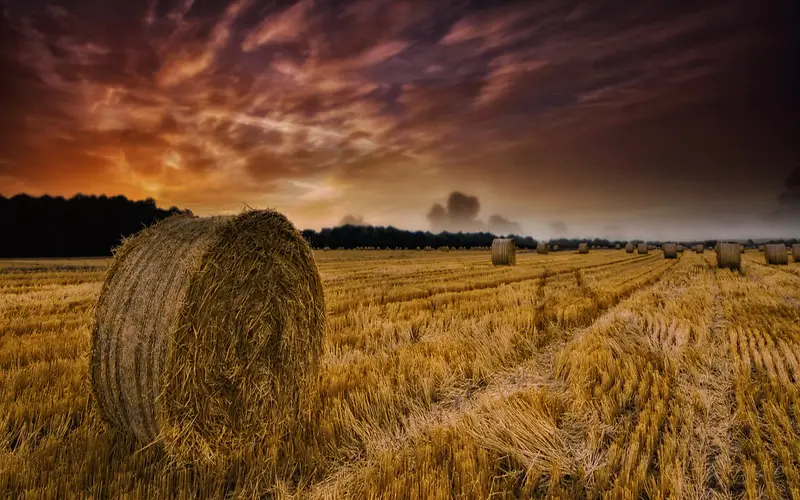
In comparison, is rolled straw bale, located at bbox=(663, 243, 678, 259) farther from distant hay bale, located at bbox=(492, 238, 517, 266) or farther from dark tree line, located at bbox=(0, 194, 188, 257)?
dark tree line, located at bbox=(0, 194, 188, 257)

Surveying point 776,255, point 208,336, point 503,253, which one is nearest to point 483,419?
point 208,336

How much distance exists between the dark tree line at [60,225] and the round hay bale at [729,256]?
46.5 metres

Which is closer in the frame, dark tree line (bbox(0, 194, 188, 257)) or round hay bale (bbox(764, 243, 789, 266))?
round hay bale (bbox(764, 243, 789, 266))

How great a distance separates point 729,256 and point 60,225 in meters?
62.4

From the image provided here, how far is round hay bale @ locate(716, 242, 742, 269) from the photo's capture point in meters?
23.3

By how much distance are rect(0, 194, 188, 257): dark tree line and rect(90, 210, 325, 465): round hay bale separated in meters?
46.1

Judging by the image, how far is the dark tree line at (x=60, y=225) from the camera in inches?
1914

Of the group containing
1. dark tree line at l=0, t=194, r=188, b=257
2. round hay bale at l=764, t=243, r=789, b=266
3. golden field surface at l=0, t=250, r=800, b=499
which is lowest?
golden field surface at l=0, t=250, r=800, b=499

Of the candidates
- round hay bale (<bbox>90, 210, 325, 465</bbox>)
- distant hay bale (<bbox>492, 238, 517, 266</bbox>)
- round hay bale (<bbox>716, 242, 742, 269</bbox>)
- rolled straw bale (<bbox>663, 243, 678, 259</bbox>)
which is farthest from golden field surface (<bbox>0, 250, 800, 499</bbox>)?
rolled straw bale (<bbox>663, 243, 678, 259</bbox>)

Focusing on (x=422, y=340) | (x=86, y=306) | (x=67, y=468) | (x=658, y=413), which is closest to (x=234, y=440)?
(x=67, y=468)

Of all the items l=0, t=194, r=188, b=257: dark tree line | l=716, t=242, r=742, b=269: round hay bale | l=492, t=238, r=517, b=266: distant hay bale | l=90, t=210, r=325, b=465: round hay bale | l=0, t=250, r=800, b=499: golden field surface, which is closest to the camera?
l=0, t=250, r=800, b=499: golden field surface

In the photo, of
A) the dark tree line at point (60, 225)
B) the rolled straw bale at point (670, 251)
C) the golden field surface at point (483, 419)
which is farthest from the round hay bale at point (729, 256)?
the dark tree line at point (60, 225)

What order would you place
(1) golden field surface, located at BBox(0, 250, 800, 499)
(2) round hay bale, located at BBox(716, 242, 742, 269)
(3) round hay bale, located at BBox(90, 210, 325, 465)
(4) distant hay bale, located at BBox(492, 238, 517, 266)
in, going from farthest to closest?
(4) distant hay bale, located at BBox(492, 238, 517, 266)
(2) round hay bale, located at BBox(716, 242, 742, 269)
(3) round hay bale, located at BBox(90, 210, 325, 465)
(1) golden field surface, located at BBox(0, 250, 800, 499)

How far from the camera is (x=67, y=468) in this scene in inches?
120
